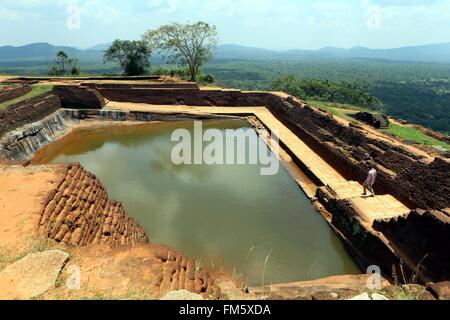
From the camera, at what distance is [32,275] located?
177 inches

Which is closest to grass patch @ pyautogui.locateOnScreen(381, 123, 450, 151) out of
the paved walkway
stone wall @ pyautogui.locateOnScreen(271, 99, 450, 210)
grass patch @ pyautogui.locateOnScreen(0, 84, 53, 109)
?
stone wall @ pyautogui.locateOnScreen(271, 99, 450, 210)

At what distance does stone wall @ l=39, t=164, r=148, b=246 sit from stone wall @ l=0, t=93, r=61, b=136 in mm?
9617

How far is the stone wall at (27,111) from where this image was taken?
606 inches

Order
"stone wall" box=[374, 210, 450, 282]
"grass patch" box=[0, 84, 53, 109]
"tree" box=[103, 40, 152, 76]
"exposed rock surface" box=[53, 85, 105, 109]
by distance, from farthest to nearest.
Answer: "tree" box=[103, 40, 152, 76] → "exposed rock surface" box=[53, 85, 105, 109] → "grass patch" box=[0, 84, 53, 109] → "stone wall" box=[374, 210, 450, 282]

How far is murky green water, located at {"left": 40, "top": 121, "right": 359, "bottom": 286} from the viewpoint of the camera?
747 cm

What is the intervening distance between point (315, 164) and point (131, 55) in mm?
23015

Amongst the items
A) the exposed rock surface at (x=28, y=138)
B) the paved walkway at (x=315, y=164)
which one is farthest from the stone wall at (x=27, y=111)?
the paved walkway at (x=315, y=164)

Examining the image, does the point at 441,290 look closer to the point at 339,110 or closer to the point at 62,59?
the point at 339,110

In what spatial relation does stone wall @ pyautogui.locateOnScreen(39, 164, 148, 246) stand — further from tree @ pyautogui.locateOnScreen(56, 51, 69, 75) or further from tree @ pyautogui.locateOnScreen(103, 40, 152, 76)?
tree @ pyautogui.locateOnScreen(56, 51, 69, 75)

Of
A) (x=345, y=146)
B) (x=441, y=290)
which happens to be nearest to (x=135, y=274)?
(x=441, y=290)

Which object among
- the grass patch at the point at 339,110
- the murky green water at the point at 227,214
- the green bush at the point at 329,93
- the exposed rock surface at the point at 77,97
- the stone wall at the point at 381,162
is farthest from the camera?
the green bush at the point at 329,93

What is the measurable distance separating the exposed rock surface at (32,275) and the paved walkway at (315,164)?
6.71 meters

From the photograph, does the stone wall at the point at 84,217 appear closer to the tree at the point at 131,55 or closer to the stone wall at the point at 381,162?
the stone wall at the point at 381,162
